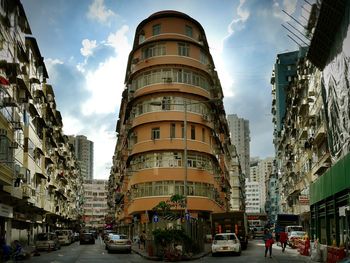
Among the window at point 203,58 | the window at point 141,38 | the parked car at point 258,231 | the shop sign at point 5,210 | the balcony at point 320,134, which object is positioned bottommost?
the parked car at point 258,231

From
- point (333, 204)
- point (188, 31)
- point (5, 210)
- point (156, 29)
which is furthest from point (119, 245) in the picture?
point (188, 31)

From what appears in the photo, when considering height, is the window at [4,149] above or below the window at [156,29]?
below

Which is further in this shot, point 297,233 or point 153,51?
point 153,51

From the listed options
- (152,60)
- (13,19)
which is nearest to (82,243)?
(152,60)

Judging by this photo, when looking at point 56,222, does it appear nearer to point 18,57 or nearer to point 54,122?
point 54,122

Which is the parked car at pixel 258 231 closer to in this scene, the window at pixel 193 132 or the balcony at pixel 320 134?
the window at pixel 193 132

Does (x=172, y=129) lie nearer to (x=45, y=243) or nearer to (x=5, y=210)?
(x=45, y=243)

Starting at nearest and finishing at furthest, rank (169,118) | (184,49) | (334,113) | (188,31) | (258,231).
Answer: (334,113) < (169,118) < (184,49) < (188,31) < (258,231)

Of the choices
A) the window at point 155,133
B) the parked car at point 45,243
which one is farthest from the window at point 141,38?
the parked car at point 45,243

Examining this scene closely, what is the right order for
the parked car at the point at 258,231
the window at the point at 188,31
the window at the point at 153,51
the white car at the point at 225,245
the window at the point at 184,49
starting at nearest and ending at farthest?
1. the white car at the point at 225,245
2. the window at the point at 153,51
3. the window at the point at 184,49
4. the window at the point at 188,31
5. the parked car at the point at 258,231

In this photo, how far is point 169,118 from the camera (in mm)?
58312

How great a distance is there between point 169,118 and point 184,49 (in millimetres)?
8111

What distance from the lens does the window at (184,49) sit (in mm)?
60344

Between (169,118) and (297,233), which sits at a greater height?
(169,118)
